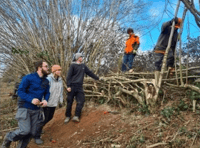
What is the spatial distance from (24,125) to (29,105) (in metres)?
0.35

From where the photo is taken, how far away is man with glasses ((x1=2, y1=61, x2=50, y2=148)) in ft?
10.7

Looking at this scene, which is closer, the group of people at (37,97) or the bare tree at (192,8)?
the bare tree at (192,8)

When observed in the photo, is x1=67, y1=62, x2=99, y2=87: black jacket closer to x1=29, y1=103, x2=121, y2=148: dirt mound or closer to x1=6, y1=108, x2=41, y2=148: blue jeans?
x1=29, y1=103, x2=121, y2=148: dirt mound

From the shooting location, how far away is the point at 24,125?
3266 millimetres

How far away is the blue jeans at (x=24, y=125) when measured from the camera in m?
3.25

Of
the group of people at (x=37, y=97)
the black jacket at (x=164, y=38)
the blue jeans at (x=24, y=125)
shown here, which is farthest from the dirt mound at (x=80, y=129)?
the black jacket at (x=164, y=38)

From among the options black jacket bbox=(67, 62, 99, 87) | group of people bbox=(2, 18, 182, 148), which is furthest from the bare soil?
black jacket bbox=(67, 62, 99, 87)

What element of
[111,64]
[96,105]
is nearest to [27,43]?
[111,64]

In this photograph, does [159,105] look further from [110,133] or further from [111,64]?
[111,64]

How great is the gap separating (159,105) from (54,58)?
4.56m

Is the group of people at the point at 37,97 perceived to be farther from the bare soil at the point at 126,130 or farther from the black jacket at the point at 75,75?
the bare soil at the point at 126,130

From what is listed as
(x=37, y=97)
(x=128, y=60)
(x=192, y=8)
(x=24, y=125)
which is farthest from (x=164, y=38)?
(x=24, y=125)

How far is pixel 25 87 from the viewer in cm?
330

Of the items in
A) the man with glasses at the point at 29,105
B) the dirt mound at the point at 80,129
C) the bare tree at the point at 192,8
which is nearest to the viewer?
the bare tree at the point at 192,8
